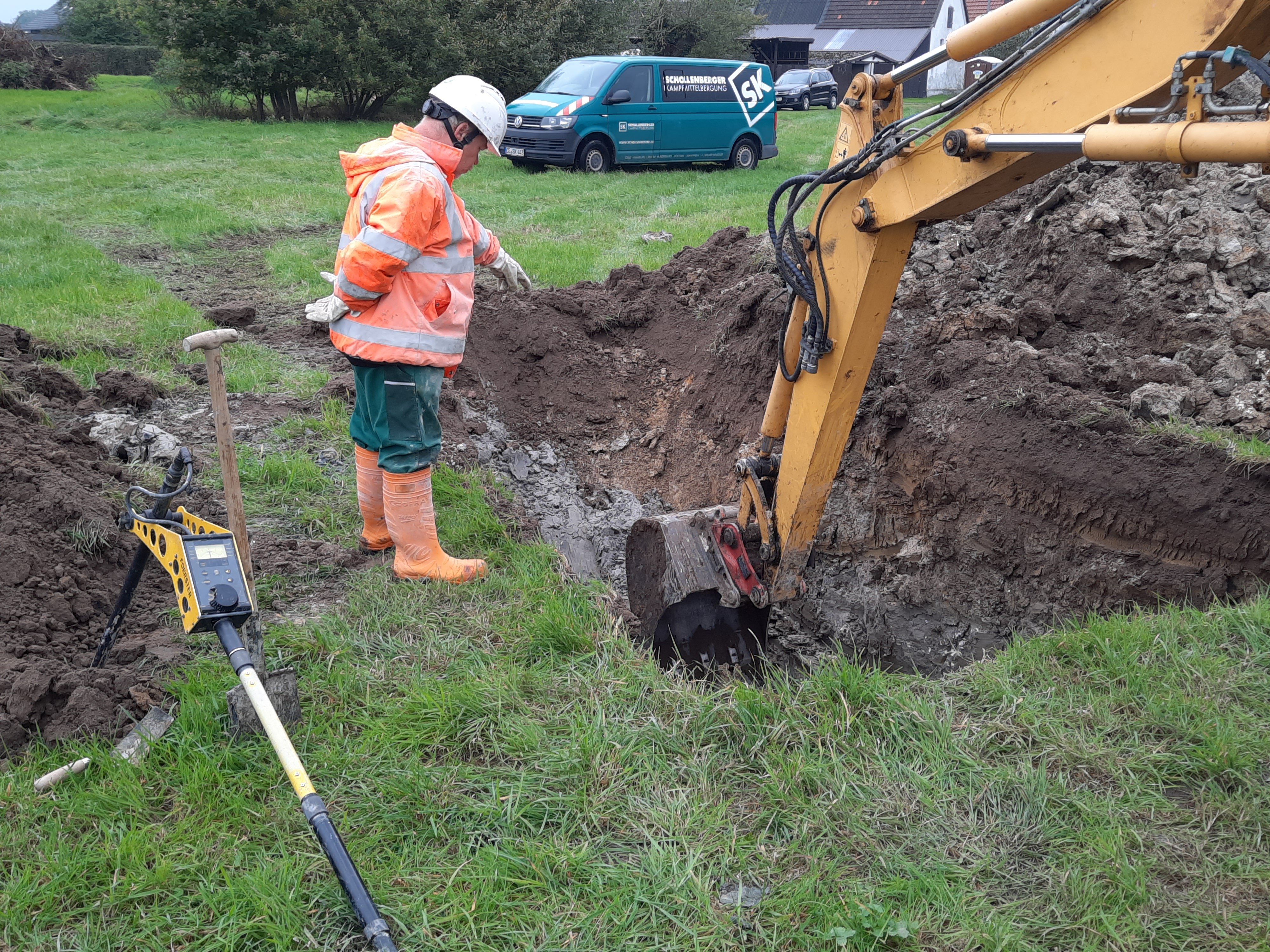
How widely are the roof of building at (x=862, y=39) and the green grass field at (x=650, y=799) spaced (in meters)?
40.4

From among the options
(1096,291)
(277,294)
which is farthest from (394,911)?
(277,294)

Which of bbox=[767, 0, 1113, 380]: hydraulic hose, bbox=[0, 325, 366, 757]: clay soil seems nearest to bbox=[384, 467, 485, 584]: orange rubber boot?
bbox=[0, 325, 366, 757]: clay soil

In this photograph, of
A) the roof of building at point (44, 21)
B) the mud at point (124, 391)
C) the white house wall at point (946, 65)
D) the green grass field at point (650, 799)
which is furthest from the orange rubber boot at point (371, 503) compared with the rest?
the roof of building at point (44, 21)

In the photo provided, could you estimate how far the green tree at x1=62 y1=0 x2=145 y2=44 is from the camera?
121 ft

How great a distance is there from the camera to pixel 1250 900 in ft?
8.14

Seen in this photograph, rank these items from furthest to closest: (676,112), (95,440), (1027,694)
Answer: (676,112)
(95,440)
(1027,694)

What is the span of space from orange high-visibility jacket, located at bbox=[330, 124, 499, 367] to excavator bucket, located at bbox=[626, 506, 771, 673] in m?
1.32

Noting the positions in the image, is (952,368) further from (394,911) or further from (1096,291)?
(394,911)

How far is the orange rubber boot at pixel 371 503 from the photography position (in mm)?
4367

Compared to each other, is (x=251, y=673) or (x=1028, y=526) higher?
(x=251, y=673)

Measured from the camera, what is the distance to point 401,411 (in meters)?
4.02

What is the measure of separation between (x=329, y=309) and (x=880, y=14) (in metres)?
46.1

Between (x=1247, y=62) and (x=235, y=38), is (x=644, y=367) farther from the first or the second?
(x=235, y=38)

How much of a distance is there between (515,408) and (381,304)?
8.79 feet
